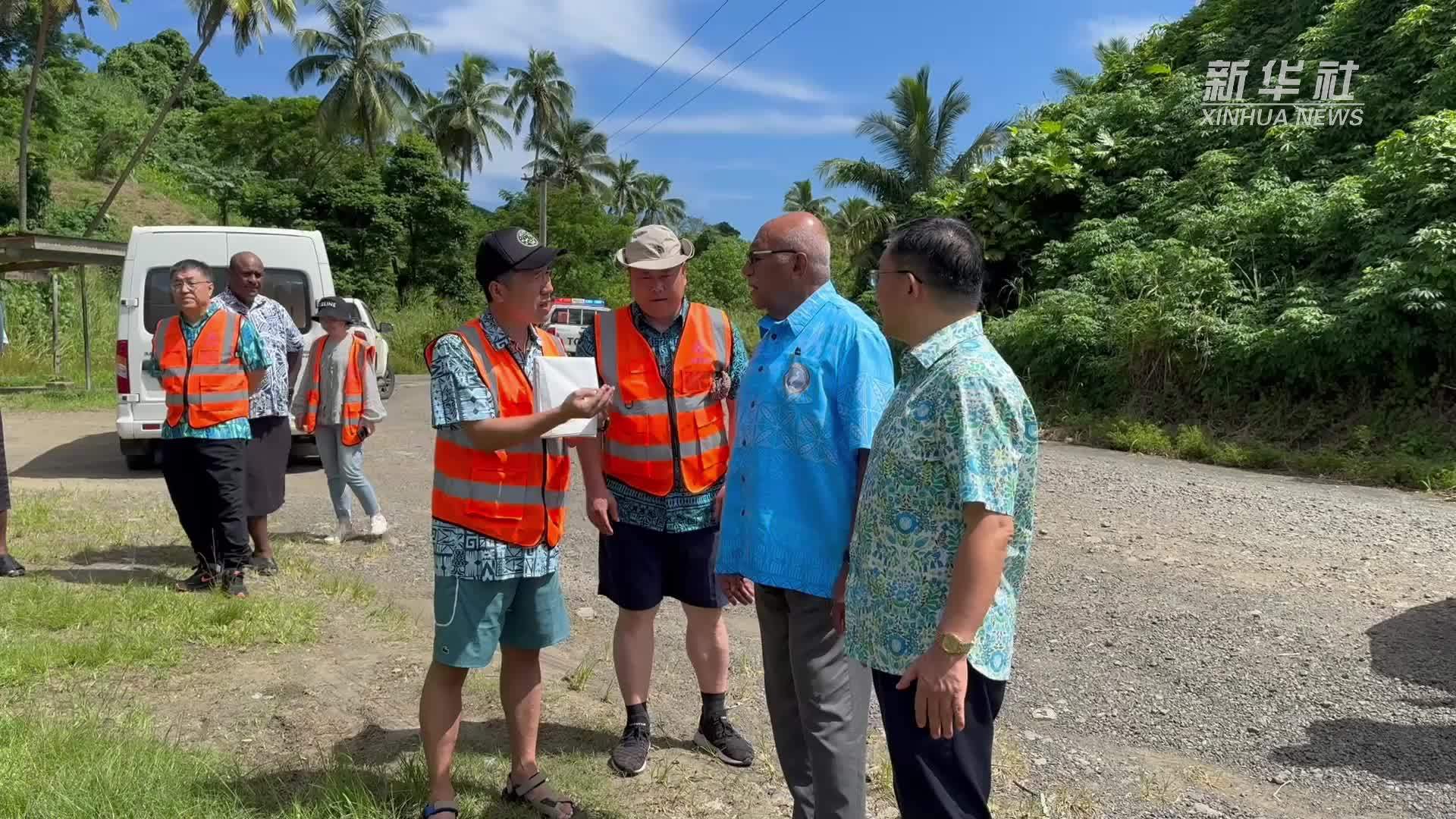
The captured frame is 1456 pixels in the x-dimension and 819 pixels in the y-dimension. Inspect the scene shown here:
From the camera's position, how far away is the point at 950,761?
80.5 inches

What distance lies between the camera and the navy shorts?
3377 mm

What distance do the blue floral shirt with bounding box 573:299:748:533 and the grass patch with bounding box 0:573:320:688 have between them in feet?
7.32

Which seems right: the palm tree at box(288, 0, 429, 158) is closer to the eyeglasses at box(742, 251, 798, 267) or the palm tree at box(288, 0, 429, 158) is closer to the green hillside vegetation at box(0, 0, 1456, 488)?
the green hillside vegetation at box(0, 0, 1456, 488)

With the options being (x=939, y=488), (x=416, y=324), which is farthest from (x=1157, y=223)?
(x=416, y=324)

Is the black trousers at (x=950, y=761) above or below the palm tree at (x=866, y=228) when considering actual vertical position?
below

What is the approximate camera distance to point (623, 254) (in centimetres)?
328

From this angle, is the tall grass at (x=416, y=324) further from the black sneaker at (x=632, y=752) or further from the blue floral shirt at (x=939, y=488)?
the blue floral shirt at (x=939, y=488)

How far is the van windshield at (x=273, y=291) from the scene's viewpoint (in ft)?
30.3

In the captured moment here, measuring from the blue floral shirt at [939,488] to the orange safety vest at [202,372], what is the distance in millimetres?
4253

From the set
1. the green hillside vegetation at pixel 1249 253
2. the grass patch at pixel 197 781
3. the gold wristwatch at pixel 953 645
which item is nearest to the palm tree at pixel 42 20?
the green hillside vegetation at pixel 1249 253

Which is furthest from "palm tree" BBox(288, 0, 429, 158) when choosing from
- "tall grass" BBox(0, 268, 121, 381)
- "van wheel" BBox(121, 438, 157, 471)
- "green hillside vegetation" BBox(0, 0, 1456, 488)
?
Result: "van wheel" BBox(121, 438, 157, 471)

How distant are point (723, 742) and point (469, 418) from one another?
1572mm

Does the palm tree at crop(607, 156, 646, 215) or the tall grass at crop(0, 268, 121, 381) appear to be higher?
the palm tree at crop(607, 156, 646, 215)

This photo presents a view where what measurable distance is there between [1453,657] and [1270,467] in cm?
715
